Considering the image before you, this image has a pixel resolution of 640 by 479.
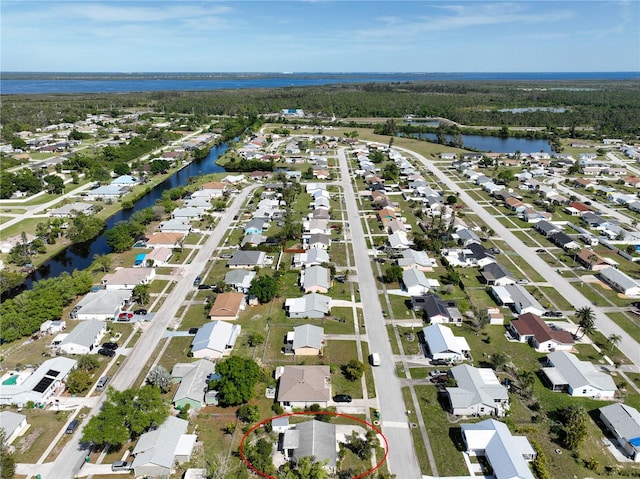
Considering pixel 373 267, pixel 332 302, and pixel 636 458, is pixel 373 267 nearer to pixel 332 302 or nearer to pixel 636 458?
pixel 332 302

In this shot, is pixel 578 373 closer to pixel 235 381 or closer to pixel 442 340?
pixel 442 340

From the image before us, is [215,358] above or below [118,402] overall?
below

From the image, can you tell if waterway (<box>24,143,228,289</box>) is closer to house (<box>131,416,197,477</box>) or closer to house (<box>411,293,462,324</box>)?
house (<box>131,416,197,477</box>)

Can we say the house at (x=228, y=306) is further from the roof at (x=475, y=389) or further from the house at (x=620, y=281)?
the house at (x=620, y=281)

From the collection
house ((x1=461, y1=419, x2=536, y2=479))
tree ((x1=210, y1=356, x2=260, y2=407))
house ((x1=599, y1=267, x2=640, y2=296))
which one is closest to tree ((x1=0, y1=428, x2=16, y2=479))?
tree ((x1=210, y1=356, x2=260, y2=407))

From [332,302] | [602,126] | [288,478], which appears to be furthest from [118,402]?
[602,126]

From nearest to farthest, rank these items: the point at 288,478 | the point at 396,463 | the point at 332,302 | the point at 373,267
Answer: the point at 288,478
the point at 396,463
the point at 332,302
the point at 373,267
